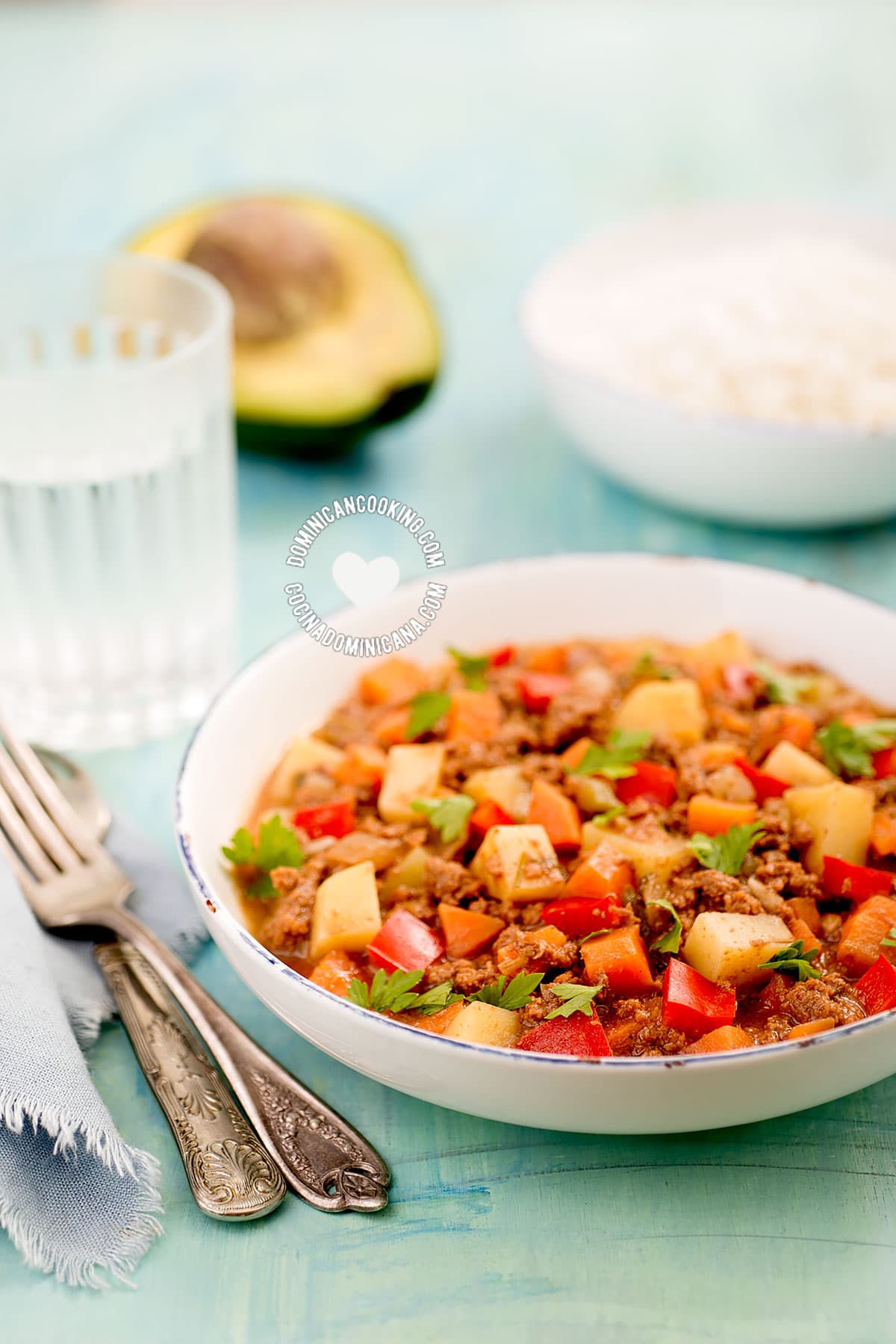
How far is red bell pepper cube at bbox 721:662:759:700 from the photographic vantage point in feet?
9.64

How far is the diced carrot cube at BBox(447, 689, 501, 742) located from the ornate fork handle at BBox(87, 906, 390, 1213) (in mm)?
802

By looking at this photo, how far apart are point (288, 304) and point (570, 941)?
2578 mm

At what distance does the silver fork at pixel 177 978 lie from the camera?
81.5 inches

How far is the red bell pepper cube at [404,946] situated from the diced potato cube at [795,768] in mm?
796

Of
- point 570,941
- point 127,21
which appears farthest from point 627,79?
point 570,941

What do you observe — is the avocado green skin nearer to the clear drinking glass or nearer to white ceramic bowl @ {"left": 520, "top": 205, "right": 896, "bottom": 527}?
white ceramic bowl @ {"left": 520, "top": 205, "right": 896, "bottom": 527}

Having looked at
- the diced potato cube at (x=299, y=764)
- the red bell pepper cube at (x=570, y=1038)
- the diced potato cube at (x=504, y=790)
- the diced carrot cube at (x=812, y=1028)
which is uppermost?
the diced carrot cube at (x=812, y=1028)

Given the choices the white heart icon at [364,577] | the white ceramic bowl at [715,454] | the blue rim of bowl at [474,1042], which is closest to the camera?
the blue rim of bowl at [474,1042]

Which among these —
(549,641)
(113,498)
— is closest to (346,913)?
(549,641)

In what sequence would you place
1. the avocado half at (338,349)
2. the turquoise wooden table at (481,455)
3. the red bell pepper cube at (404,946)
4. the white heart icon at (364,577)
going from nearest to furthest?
the turquoise wooden table at (481,455), the red bell pepper cube at (404,946), the white heart icon at (364,577), the avocado half at (338,349)

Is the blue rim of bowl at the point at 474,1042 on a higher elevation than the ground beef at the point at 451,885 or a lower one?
higher

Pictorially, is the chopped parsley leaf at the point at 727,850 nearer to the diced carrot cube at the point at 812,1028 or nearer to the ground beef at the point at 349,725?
the diced carrot cube at the point at 812,1028

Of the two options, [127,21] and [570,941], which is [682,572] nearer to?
[570,941]

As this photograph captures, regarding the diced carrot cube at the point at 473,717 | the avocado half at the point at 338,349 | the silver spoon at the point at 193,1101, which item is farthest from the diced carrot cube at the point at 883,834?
the avocado half at the point at 338,349
